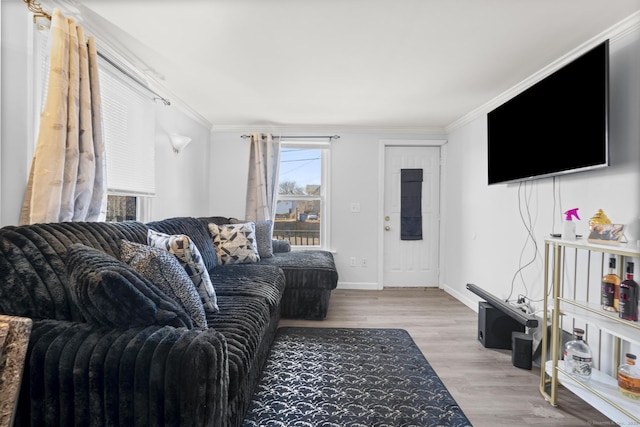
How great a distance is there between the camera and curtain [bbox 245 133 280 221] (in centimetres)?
401

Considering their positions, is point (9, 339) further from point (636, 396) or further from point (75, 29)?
point (636, 396)

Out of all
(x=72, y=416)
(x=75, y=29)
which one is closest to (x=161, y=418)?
(x=72, y=416)

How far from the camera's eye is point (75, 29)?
Answer: 5.52ft

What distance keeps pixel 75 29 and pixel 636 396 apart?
3.54 meters

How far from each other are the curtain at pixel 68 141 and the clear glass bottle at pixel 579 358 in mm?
2992

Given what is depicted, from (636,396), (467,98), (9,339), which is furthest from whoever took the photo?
(467,98)

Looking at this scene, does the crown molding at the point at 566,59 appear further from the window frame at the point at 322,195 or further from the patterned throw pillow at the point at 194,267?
the patterned throw pillow at the point at 194,267

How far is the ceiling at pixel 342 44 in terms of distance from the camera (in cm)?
169

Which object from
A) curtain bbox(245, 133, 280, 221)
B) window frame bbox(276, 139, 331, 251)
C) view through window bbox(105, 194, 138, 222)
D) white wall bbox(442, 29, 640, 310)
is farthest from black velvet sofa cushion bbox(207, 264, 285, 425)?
white wall bbox(442, 29, 640, 310)

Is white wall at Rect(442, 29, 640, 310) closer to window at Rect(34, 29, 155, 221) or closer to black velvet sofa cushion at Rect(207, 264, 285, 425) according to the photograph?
black velvet sofa cushion at Rect(207, 264, 285, 425)

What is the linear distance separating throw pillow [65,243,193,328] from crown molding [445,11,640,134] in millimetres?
2854

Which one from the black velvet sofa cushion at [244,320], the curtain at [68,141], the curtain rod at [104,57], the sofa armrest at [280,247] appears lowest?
the black velvet sofa cushion at [244,320]

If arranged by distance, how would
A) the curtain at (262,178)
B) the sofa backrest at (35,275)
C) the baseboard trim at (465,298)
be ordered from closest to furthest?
the sofa backrest at (35,275)
the baseboard trim at (465,298)
the curtain at (262,178)

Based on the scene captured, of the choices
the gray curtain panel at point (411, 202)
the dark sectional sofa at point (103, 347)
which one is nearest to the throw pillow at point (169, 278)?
the dark sectional sofa at point (103, 347)
